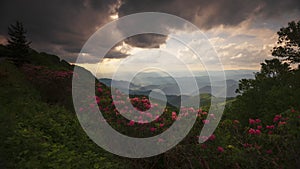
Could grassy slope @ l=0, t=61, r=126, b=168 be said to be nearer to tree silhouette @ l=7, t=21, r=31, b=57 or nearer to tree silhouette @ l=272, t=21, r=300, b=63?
tree silhouette @ l=7, t=21, r=31, b=57

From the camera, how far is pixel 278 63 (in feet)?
60.7

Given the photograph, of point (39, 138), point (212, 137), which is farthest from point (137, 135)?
point (39, 138)

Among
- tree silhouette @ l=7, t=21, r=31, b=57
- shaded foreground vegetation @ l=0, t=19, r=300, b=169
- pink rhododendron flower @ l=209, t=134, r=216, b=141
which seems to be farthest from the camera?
tree silhouette @ l=7, t=21, r=31, b=57

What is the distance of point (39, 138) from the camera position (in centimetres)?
397

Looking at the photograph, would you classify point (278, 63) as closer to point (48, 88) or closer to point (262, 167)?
point (262, 167)

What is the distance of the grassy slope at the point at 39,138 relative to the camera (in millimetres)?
3262

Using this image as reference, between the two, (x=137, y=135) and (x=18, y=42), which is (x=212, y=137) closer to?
(x=137, y=135)

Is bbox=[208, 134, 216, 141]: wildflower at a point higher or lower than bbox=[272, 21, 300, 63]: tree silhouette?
lower

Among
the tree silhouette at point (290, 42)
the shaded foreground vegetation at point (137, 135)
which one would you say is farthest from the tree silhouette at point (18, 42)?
the tree silhouette at point (290, 42)

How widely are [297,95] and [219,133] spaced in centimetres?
526

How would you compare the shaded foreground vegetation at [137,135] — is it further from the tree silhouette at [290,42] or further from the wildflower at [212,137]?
the tree silhouette at [290,42]

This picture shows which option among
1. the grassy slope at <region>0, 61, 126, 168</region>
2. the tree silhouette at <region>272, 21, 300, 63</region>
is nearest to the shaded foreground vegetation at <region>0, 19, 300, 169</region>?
the grassy slope at <region>0, 61, 126, 168</region>

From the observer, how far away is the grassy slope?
326cm

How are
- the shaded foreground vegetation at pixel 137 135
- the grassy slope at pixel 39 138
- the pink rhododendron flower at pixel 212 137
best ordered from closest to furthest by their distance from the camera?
the grassy slope at pixel 39 138, the shaded foreground vegetation at pixel 137 135, the pink rhododendron flower at pixel 212 137
